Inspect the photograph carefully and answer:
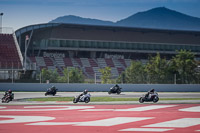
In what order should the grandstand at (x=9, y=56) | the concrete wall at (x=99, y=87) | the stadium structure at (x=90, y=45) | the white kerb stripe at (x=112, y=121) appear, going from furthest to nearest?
the stadium structure at (x=90, y=45) → the grandstand at (x=9, y=56) → the concrete wall at (x=99, y=87) → the white kerb stripe at (x=112, y=121)

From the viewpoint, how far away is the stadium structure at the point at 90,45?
72188 millimetres

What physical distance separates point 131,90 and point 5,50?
24.8 meters

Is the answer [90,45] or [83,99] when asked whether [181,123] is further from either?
[90,45]

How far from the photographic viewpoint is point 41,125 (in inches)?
595

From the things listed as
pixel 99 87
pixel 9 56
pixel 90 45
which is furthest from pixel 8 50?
pixel 99 87

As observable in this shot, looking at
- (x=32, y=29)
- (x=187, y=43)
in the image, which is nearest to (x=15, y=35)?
(x=32, y=29)

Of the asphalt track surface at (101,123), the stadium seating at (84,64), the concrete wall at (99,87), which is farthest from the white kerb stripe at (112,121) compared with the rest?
the stadium seating at (84,64)

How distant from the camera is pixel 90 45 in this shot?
76.1 metres

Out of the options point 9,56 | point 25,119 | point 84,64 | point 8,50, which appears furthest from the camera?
→ point 84,64

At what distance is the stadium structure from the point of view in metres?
72.2

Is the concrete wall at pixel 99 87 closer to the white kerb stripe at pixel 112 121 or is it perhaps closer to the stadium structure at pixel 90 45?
the stadium structure at pixel 90 45

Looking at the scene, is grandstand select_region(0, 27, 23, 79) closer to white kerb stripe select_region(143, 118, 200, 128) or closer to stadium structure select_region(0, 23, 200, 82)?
stadium structure select_region(0, 23, 200, 82)

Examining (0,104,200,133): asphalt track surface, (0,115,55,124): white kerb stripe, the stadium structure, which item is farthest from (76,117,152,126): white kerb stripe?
the stadium structure

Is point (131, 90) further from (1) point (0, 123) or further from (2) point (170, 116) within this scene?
(1) point (0, 123)
